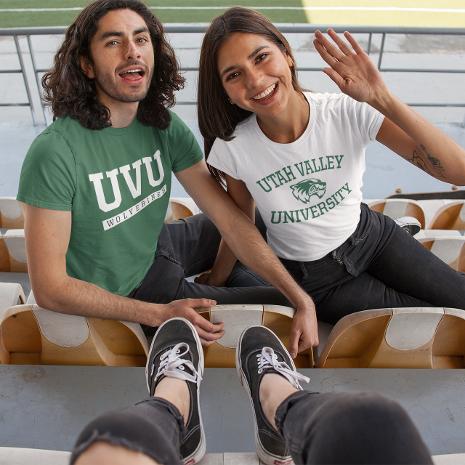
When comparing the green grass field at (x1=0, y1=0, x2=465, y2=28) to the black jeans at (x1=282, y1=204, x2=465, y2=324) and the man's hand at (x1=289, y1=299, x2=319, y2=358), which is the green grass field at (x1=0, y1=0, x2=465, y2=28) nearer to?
the black jeans at (x1=282, y1=204, x2=465, y2=324)

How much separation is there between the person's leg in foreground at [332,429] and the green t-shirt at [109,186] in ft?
2.27

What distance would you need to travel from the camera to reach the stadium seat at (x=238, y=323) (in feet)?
Answer: 5.29

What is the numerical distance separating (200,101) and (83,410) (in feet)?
3.22

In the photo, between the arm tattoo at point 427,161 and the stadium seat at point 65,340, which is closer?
the stadium seat at point 65,340

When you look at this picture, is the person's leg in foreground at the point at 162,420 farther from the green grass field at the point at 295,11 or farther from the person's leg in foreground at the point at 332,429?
the green grass field at the point at 295,11

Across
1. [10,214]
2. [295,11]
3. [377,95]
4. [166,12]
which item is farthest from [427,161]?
[166,12]

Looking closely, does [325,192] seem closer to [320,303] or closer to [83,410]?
[320,303]

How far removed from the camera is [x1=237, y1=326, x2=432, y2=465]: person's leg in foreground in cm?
84

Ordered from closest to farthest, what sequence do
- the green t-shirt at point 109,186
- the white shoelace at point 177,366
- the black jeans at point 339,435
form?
the black jeans at point 339,435, the white shoelace at point 177,366, the green t-shirt at point 109,186

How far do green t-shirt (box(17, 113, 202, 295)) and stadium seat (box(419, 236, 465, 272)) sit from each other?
938mm

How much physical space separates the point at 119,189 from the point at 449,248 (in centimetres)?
128

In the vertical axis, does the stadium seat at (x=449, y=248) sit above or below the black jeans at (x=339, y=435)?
below

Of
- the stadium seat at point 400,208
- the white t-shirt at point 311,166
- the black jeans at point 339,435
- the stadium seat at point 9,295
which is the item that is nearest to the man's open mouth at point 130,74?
the white t-shirt at point 311,166

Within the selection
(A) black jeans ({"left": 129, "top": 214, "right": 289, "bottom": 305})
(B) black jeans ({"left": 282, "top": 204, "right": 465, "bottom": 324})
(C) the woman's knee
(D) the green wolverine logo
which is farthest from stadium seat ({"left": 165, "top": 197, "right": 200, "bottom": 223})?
(C) the woman's knee
